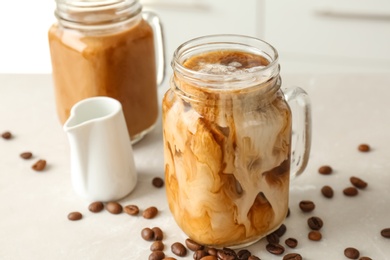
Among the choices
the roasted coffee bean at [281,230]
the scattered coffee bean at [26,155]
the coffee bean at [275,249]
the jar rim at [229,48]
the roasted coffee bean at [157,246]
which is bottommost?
the roasted coffee bean at [281,230]

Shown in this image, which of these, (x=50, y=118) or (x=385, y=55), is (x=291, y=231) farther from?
(x=385, y=55)

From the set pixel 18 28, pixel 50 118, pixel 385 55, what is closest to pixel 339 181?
pixel 50 118

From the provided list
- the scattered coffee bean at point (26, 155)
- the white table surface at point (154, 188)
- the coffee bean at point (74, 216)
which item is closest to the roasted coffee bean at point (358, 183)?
the white table surface at point (154, 188)

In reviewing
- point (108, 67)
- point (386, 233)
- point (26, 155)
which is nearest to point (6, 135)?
point (26, 155)

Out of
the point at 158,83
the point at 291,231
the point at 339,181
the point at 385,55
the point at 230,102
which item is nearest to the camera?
the point at 230,102

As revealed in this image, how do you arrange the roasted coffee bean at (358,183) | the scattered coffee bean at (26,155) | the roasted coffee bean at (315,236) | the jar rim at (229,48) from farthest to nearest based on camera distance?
the scattered coffee bean at (26,155) < the roasted coffee bean at (358,183) < the roasted coffee bean at (315,236) < the jar rim at (229,48)

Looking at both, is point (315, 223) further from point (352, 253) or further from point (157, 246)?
point (157, 246)

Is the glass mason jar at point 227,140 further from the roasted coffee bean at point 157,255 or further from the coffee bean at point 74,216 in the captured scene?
the coffee bean at point 74,216

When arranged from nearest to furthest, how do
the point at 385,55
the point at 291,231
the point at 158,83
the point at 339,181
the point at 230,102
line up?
1. the point at 230,102
2. the point at 291,231
3. the point at 339,181
4. the point at 158,83
5. the point at 385,55
